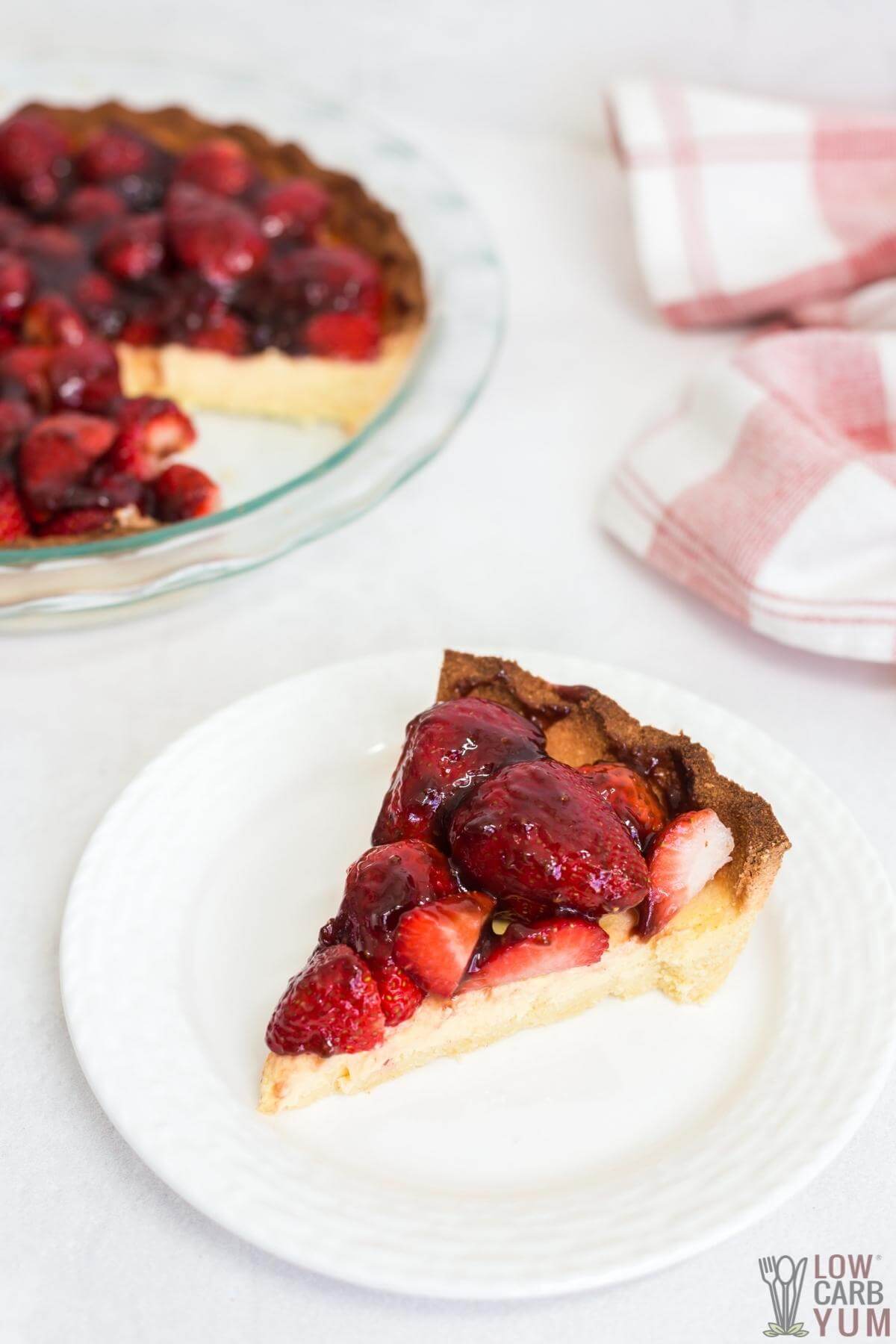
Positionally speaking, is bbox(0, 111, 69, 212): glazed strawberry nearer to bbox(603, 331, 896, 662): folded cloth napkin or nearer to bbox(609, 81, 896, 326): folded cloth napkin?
bbox(609, 81, 896, 326): folded cloth napkin

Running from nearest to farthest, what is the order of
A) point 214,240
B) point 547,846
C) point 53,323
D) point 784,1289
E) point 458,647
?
point 784,1289 < point 547,846 < point 458,647 < point 53,323 < point 214,240

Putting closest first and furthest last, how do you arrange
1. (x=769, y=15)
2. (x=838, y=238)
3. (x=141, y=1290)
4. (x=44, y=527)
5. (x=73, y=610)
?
(x=141, y=1290) < (x=73, y=610) < (x=44, y=527) < (x=838, y=238) < (x=769, y=15)

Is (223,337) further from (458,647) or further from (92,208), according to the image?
(458,647)

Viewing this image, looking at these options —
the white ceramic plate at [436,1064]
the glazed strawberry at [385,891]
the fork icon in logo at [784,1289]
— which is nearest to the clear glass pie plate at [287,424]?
the white ceramic plate at [436,1064]

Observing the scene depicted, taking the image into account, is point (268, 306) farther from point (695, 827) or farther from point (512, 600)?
point (695, 827)

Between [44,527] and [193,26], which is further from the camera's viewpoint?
[193,26]

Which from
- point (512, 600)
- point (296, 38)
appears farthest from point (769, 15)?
point (512, 600)

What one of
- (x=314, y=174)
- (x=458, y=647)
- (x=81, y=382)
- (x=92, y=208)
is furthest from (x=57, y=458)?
(x=314, y=174)
